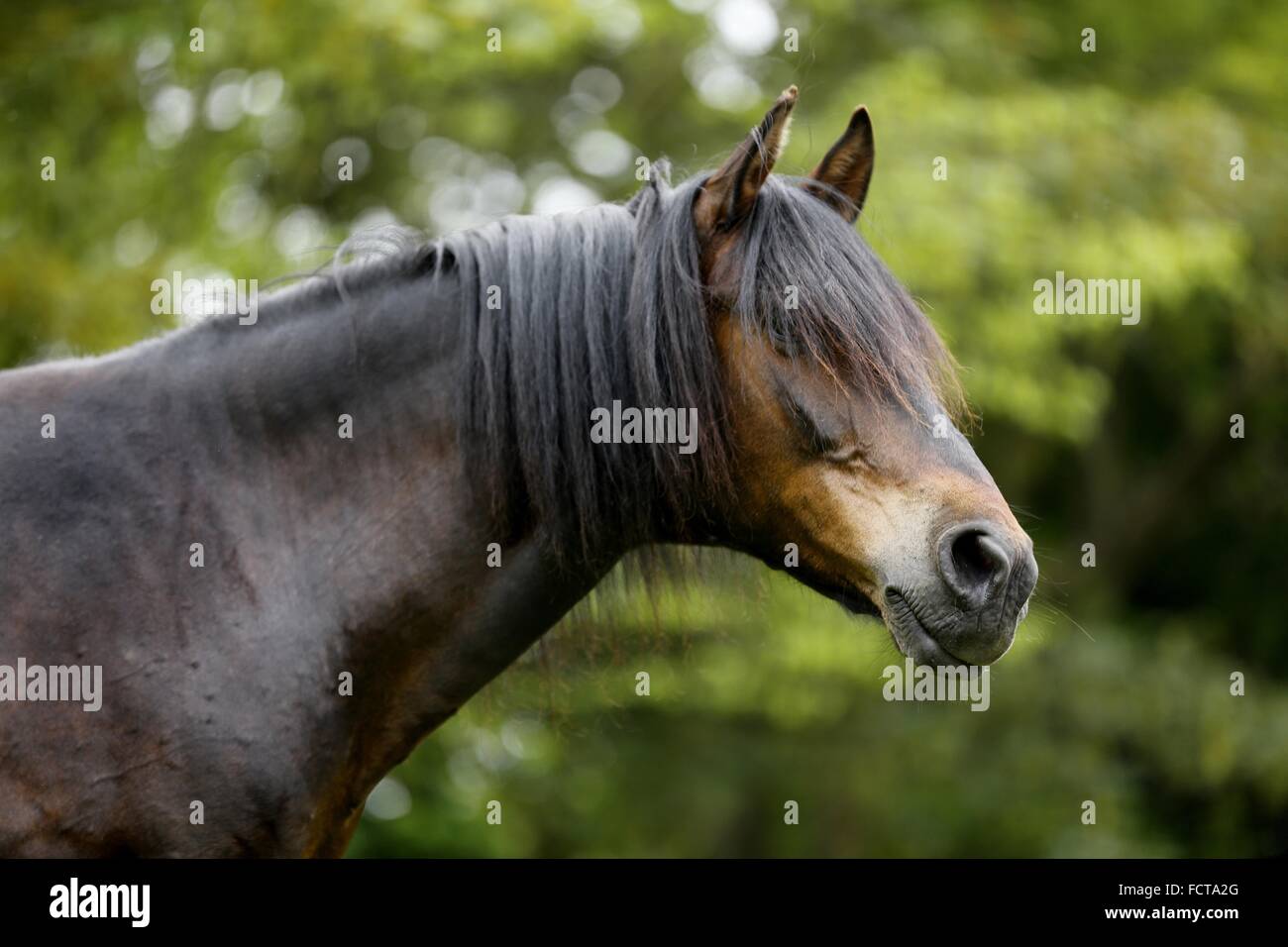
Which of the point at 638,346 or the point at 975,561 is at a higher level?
the point at 638,346

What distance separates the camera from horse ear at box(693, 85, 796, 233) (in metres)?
3.39

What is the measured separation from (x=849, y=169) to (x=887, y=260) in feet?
21.7

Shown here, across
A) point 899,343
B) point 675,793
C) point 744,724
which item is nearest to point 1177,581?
point 744,724

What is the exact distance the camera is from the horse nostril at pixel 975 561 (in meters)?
3.04

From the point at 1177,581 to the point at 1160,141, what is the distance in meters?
8.40

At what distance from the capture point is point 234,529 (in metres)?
3.38

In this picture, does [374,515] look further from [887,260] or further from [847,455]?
[887,260]

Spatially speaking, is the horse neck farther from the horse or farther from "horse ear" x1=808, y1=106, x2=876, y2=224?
"horse ear" x1=808, y1=106, x2=876, y2=224

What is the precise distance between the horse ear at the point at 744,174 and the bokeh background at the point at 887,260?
10.4 ft

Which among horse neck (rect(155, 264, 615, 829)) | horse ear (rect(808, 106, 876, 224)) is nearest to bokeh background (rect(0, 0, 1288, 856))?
horse neck (rect(155, 264, 615, 829))

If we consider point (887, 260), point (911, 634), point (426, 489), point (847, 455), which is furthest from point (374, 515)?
point (887, 260)

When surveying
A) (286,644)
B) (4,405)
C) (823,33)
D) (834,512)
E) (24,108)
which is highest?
(823,33)

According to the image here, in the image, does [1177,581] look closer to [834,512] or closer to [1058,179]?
[1058,179]

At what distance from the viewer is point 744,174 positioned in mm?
3434
